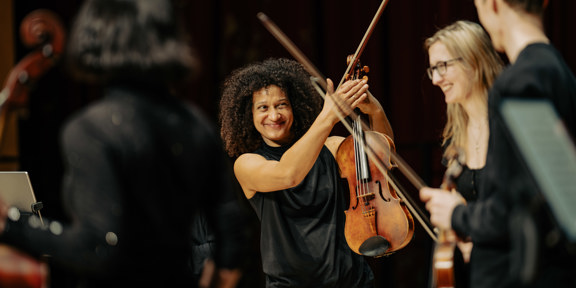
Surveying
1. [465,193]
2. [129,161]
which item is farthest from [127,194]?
[465,193]

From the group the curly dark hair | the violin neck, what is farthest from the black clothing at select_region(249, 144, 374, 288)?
the curly dark hair

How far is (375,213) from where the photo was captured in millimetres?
2174

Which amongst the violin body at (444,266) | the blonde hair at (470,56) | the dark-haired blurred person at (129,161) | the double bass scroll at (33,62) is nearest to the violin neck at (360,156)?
the blonde hair at (470,56)

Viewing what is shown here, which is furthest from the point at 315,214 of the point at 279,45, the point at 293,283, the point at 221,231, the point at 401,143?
the point at 279,45

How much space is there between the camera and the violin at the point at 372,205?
6.97ft

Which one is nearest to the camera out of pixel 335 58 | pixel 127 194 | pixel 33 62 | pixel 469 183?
pixel 127 194

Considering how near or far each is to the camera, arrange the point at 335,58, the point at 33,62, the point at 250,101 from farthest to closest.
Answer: the point at 335,58, the point at 250,101, the point at 33,62

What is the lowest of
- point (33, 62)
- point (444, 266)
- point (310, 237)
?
point (310, 237)

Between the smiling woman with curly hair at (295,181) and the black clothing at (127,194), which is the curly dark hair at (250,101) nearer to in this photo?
the smiling woman with curly hair at (295,181)

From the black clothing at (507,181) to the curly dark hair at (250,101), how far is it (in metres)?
1.20

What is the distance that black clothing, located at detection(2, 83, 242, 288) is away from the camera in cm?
113

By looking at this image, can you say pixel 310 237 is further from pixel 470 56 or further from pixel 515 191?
pixel 515 191

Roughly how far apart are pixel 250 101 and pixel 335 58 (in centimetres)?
→ 119

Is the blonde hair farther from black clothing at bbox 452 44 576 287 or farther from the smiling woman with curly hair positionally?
black clothing at bbox 452 44 576 287
